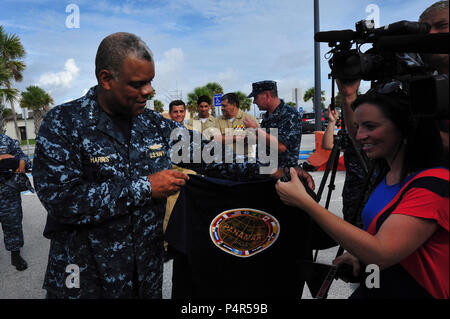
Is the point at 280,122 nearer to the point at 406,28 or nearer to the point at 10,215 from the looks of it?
the point at 406,28

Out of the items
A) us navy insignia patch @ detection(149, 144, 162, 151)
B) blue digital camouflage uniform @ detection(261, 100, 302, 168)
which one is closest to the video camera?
us navy insignia patch @ detection(149, 144, 162, 151)

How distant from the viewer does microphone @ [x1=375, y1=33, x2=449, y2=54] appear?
833 millimetres

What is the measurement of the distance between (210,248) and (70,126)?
1040 mm

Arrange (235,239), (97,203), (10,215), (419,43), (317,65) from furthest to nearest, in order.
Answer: (317,65) → (10,215) → (235,239) → (97,203) → (419,43)

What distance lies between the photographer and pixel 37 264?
3973 millimetres

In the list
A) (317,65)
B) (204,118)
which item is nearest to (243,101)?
(317,65)

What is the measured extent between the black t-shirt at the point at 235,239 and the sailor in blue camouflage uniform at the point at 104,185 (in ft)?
0.72

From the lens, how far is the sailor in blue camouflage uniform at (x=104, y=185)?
4.68 ft

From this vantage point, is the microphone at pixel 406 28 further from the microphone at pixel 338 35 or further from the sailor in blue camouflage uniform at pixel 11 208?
the sailor in blue camouflage uniform at pixel 11 208

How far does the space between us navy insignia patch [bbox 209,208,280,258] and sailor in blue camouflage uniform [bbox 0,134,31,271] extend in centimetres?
332

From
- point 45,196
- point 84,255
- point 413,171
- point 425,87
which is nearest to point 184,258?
point 84,255

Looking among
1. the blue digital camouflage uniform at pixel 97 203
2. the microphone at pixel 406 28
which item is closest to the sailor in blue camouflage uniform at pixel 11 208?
the blue digital camouflage uniform at pixel 97 203

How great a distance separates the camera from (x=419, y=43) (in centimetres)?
86

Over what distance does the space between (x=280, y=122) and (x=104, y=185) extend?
2.53 m
